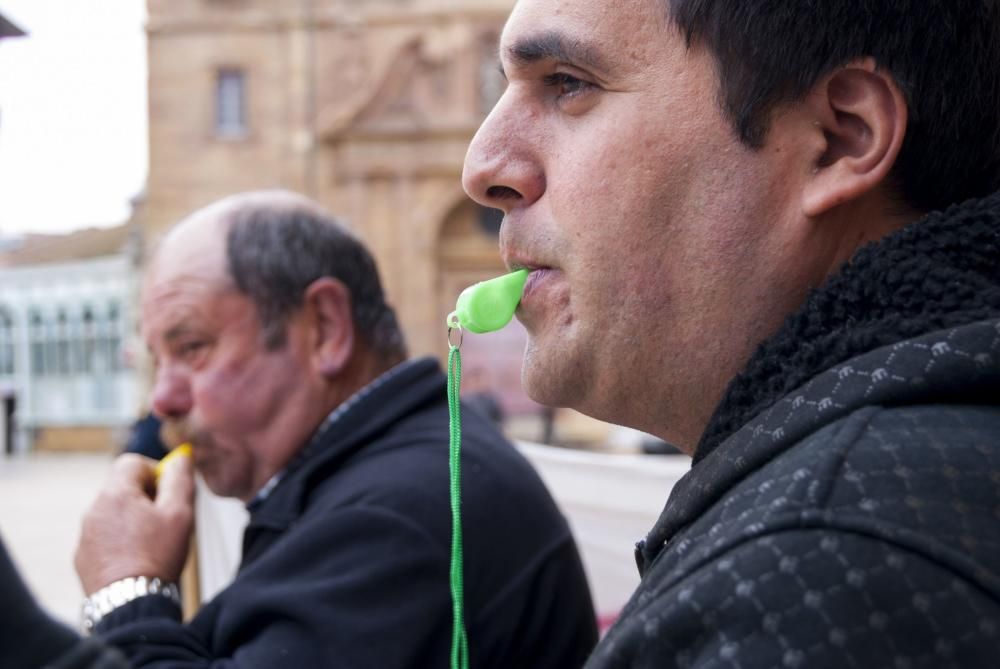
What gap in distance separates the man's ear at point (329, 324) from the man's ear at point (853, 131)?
1.56m

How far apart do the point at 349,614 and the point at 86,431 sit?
27.6 meters

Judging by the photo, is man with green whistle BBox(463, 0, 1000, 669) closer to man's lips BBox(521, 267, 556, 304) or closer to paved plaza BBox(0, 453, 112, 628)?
man's lips BBox(521, 267, 556, 304)

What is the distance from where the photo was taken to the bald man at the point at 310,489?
1901mm

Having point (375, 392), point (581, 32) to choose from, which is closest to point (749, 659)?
point (581, 32)

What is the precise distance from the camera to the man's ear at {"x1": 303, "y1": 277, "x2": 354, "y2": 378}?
2.57 m

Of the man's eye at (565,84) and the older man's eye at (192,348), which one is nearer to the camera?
the man's eye at (565,84)

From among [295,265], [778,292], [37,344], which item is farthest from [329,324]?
[37,344]

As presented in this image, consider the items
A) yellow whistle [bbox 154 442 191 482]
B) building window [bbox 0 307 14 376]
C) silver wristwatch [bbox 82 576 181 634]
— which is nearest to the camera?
silver wristwatch [bbox 82 576 181 634]

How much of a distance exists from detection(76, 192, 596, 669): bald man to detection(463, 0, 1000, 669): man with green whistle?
2.41 ft

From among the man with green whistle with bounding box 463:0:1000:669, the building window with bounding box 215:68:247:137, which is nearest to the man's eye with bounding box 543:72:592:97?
the man with green whistle with bounding box 463:0:1000:669

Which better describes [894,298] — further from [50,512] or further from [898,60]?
[50,512]

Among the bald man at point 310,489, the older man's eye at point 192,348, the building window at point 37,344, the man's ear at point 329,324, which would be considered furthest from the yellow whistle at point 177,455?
the building window at point 37,344

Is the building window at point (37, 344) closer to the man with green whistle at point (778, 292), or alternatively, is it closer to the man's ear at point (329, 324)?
the man's ear at point (329, 324)

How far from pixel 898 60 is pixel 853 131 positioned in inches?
3.2
